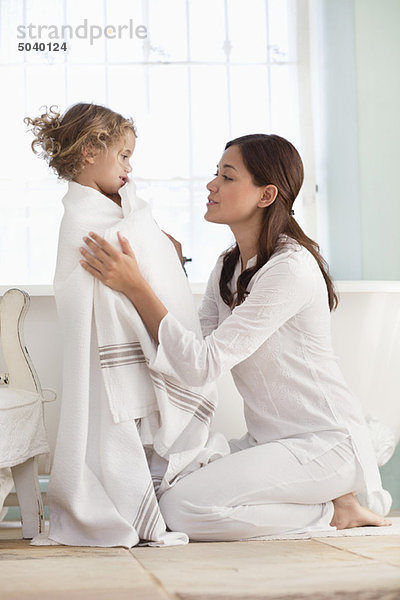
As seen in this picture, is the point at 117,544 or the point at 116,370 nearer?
the point at 117,544

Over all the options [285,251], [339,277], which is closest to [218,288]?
[285,251]

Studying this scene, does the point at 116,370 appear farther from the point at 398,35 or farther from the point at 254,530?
the point at 398,35

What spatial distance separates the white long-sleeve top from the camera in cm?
179

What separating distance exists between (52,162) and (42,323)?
733 mm

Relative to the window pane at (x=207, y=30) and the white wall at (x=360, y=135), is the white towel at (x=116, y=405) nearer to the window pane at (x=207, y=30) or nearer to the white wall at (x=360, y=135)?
→ the white wall at (x=360, y=135)

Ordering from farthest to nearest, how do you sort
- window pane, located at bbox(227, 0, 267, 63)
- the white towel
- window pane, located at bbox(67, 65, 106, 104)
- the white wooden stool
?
window pane, located at bbox(227, 0, 267, 63), window pane, located at bbox(67, 65, 106, 104), the white wooden stool, the white towel

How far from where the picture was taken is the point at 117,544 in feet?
5.32

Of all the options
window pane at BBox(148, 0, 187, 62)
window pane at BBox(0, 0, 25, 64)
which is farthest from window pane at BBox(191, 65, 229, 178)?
window pane at BBox(0, 0, 25, 64)

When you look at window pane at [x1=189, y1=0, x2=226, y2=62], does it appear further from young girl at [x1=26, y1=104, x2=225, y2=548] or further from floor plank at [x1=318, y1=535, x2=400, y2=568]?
floor plank at [x1=318, y1=535, x2=400, y2=568]

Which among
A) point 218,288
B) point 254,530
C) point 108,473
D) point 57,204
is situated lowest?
point 254,530

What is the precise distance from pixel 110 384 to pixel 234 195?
0.61 meters

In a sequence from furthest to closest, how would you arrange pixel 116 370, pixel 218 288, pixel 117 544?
pixel 218 288, pixel 116 370, pixel 117 544

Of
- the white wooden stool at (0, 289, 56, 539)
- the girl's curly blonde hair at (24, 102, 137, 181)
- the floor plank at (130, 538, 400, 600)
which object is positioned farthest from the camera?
the girl's curly blonde hair at (24, 102, 137, 181)

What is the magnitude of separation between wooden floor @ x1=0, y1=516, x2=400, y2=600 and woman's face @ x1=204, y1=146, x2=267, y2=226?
2.67 feet
